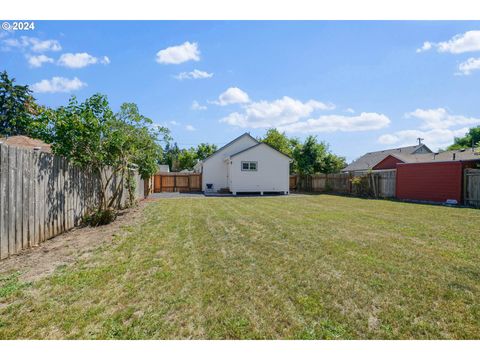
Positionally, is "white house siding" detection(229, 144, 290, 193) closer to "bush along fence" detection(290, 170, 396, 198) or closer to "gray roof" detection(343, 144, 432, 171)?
"bush along fence" detection(290, 170, 396, 198)

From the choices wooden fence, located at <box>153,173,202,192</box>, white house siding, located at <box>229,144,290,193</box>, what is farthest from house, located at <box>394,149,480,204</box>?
wooden fence, located at <box>153,173,202,192</box>

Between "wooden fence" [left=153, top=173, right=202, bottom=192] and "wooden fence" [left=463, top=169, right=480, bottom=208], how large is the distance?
21628mm

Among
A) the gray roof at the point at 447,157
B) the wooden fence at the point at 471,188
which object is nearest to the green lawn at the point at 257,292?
the wooden fence at the point at 471,188

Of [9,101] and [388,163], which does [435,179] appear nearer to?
[388,163]

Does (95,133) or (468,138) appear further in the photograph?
(468,138)

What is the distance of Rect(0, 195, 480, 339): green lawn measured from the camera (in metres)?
2.54

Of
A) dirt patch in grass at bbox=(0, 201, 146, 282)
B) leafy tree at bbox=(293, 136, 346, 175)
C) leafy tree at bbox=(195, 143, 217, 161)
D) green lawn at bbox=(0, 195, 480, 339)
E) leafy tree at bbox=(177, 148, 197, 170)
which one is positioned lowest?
green lawn at bbox=(0, 195, 480, 339)

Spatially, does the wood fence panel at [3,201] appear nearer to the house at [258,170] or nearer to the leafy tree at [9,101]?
the house at [258,170]

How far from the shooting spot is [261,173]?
2262 centimetres

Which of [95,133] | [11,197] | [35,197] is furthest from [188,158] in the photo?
[11,197]

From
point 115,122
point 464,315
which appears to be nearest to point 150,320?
point 464,315

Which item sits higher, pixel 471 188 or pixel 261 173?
pixel 261 173

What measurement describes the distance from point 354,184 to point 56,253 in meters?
21.2
